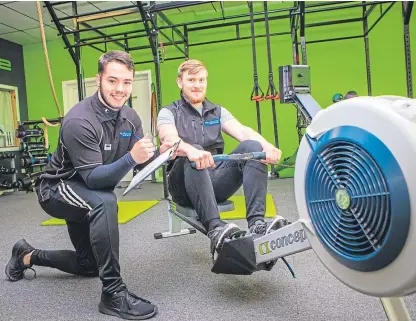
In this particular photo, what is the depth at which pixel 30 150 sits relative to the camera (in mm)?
6266

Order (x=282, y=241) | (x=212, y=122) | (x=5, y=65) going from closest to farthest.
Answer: (x=282, y=241) → (x=212, y=122) → (x=5, y=65)

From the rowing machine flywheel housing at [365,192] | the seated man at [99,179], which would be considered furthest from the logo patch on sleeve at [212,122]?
the rowing machine flywheel housing at [365,192]

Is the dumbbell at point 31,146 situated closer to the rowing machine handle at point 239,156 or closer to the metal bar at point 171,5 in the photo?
the metal bar at point 171,5

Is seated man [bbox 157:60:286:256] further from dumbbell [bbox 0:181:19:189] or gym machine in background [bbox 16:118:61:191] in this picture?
dumbbell [bbox 0:181:19:189]

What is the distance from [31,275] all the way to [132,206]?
198cm

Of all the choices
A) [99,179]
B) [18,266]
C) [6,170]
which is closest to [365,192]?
[99,179]

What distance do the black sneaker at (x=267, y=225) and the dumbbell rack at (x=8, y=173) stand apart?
17.9 ft

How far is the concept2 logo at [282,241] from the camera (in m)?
1.08

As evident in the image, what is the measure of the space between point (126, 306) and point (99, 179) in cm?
52

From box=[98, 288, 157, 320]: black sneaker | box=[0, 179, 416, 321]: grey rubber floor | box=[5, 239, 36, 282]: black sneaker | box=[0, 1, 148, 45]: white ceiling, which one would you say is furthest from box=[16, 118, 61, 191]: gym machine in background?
box=[98, 288, 157, 320]: black sneaker

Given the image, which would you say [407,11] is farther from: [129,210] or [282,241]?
[129,210]

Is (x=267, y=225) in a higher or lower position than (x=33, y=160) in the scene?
lower

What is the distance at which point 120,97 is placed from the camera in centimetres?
172

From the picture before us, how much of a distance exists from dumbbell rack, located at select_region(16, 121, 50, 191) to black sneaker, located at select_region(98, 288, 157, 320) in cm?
491
